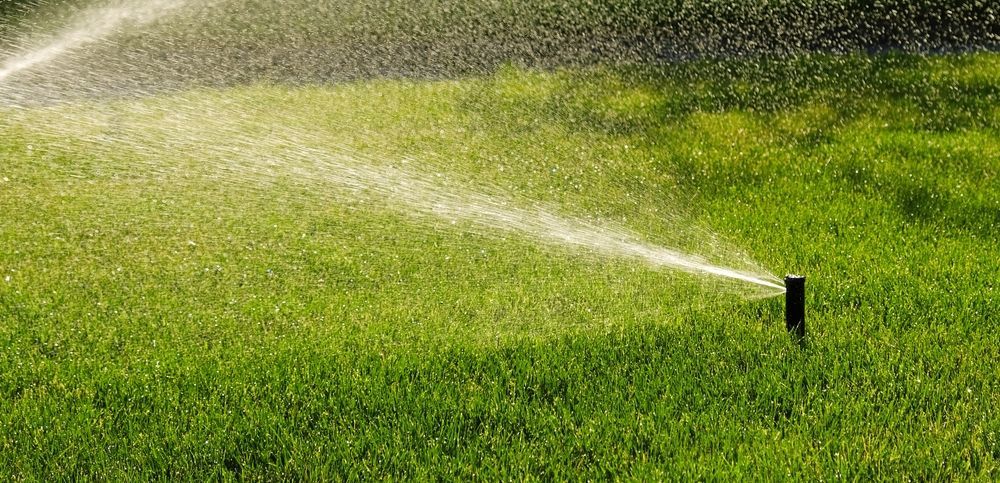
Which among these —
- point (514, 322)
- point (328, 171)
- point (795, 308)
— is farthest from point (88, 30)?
point (795, 308)

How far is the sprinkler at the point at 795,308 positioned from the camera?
10.7 feet

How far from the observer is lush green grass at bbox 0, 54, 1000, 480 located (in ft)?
9.18

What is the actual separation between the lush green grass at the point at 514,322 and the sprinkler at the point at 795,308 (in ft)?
0.24

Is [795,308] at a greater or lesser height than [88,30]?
lesser

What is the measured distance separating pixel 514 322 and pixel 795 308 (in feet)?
3.61

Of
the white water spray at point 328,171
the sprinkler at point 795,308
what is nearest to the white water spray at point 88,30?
the white water spray at point 328,171

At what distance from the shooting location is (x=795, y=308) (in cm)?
339

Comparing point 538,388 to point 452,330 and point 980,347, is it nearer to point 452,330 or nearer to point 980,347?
point 452,330

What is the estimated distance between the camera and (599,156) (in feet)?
21.5

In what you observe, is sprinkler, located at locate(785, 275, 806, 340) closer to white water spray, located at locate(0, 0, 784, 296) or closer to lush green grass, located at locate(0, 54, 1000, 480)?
lush green grass, located at locate(0, 54, 1000, 480)

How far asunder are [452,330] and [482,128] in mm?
4217

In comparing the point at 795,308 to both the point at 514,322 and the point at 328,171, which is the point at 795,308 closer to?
the point at 514,322

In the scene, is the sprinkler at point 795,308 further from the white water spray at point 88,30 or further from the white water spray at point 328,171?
the white water spray at point 88,30

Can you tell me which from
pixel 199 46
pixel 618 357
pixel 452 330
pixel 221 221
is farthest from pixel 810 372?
pixel 199 46
